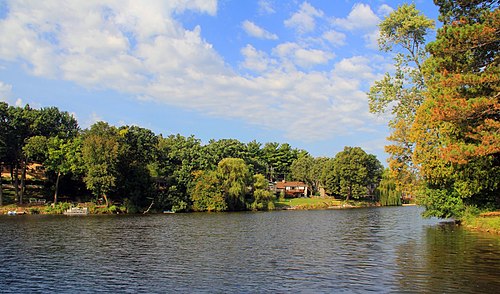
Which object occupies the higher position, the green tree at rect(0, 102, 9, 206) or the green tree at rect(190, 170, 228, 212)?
the green tree at rect(0, 102, 9, 206)

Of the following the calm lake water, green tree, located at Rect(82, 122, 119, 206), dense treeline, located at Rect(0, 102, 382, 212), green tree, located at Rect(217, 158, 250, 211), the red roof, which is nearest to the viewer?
the calm lake water

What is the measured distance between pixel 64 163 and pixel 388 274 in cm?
6994

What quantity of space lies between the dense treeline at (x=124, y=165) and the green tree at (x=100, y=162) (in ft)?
0.54

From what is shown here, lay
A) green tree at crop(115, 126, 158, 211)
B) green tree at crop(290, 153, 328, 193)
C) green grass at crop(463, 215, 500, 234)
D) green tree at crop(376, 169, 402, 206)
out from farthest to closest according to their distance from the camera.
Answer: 1. green tree at crop(290, 153, 328, 193)
2. green tree at crop(376, 169, 402, 206)
3. green tree at crop(115, 126, 158, 211)
4. green grass at crop(463, 215, 500, 234)

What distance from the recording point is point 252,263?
24203mm

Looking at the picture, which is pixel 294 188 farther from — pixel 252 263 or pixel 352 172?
pixel 252 263

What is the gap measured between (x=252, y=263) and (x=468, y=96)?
1760cm

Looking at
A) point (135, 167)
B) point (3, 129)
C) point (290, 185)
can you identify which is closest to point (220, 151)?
point (135, 167)

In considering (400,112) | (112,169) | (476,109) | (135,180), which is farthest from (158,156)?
(476,109)

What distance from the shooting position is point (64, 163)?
7650 cm

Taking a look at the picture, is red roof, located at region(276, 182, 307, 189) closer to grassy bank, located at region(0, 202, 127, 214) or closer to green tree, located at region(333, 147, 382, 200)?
green tree, located at region(333, 147, 382, 200)

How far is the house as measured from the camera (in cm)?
13238

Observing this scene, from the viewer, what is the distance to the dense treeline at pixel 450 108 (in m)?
24.8

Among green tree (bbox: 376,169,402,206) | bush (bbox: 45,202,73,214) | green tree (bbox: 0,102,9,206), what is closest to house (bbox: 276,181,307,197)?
green tree (bbox: 376,169,402,206)
